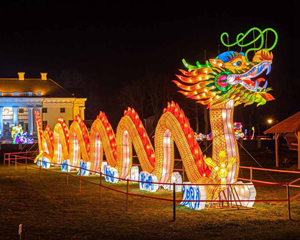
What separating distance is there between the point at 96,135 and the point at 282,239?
51.9 feet

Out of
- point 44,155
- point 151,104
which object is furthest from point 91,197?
point 151,104

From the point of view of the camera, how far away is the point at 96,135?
24.8 m

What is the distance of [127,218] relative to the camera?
12.7m

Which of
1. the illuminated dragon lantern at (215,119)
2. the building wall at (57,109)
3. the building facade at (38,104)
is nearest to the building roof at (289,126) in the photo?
the illuminated dragon lantern at (215,119)

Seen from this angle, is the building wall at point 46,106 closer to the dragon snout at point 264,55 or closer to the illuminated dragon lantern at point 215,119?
the illuminated dragon lantern at point 215,119

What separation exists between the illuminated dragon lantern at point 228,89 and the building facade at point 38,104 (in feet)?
211

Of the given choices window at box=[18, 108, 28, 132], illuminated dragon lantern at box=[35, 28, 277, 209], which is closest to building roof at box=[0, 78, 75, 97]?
window at box=[18, 108, 28, 132]

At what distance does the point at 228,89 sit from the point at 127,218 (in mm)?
5022

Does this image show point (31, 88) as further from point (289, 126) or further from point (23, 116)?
point (289, 126)

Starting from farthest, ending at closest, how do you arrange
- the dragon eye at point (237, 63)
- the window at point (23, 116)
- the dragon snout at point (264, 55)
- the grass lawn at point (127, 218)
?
1. the window at point (23, 116)
2. the dragon eye at point (237, 63)
3. the dragon snout at point (264, 55)
4. the grass lawn at point (127, 218)

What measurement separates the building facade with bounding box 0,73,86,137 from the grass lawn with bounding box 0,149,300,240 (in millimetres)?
61460

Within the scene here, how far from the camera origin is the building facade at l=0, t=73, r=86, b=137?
78.9 m

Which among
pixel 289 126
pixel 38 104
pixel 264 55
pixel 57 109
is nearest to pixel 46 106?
pixel 38 104

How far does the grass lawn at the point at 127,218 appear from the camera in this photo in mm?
10734
